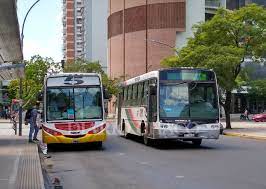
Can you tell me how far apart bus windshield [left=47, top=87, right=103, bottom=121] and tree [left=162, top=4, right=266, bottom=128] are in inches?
730

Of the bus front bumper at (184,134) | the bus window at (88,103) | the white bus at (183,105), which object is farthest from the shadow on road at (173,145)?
the bus window at (88,103)

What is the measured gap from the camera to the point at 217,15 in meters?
43.0

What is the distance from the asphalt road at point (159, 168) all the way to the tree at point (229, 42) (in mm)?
18301

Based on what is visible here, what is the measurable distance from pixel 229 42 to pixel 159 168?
28028 mm

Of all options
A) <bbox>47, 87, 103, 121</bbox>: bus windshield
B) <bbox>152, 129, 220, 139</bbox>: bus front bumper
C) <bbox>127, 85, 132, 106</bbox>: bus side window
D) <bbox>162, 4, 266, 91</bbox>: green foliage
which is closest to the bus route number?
<bbox>47, 87, 103, 121</bbox>: bus windshield

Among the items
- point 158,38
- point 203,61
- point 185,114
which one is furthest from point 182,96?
point 158,38

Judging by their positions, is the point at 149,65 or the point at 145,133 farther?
the point at 149,65

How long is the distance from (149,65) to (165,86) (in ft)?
223

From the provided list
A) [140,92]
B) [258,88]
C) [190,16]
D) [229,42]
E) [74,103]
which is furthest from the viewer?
[190,16]

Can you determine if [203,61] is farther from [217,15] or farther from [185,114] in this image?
[185,114]

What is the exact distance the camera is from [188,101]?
23.6 meters

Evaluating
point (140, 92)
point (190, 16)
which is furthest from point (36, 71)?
point (140, 92)

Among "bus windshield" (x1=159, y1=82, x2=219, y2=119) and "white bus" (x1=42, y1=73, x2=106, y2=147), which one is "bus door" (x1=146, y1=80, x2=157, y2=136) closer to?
"bus windshield" (x1=159, y1=82, x2=219, y2=119)

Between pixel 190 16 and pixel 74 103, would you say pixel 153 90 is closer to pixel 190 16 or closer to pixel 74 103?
pixel 74 103
